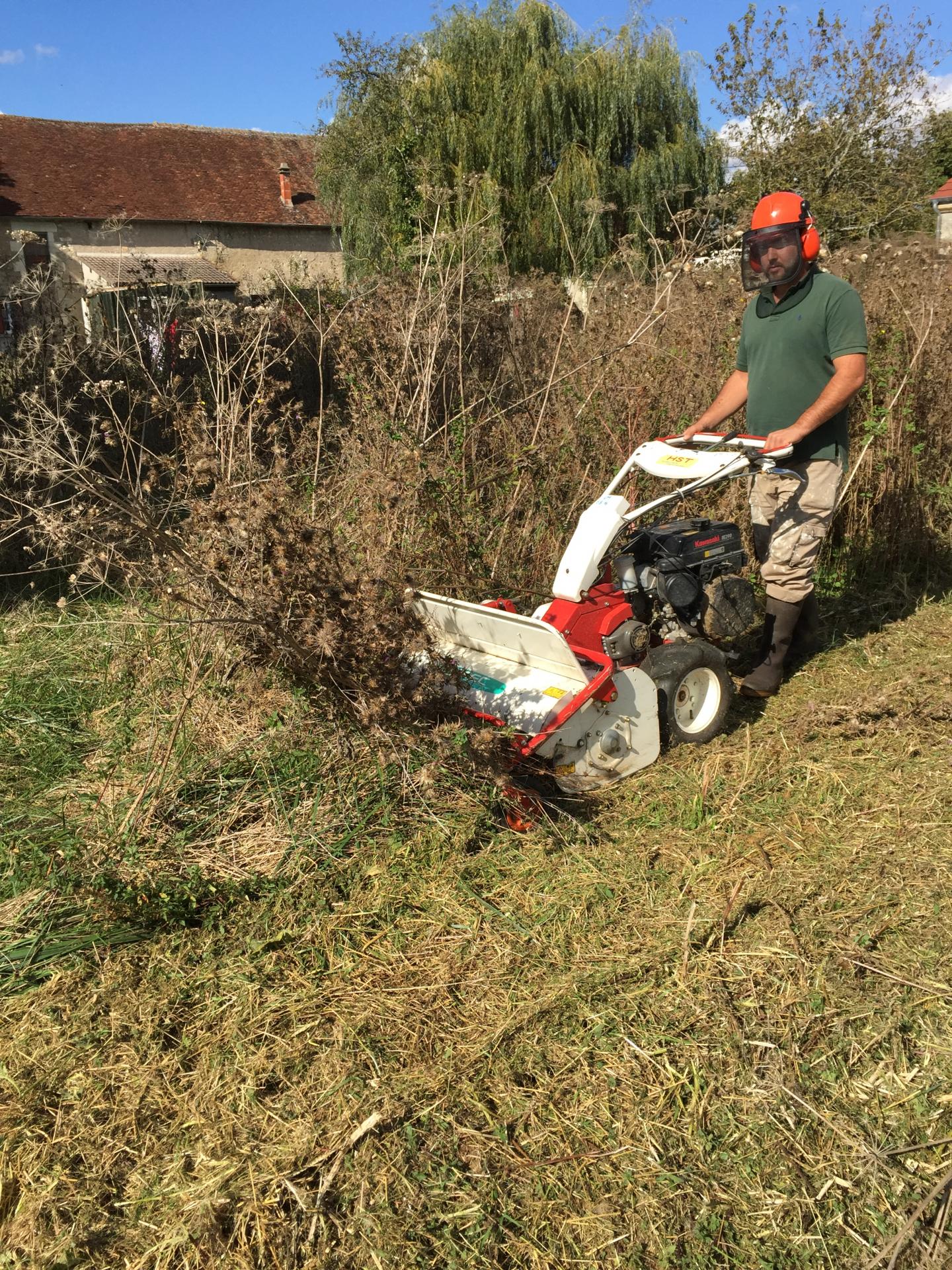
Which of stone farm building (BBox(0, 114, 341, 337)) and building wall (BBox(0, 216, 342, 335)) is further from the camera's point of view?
stone farm building (BBox(0, 114, 341, 337))

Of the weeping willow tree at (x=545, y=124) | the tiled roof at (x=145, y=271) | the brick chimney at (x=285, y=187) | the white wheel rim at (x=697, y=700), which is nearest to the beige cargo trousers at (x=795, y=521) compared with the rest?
the white wheel rim at (x=697, y=700)

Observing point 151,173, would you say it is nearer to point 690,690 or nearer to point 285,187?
point 285,187

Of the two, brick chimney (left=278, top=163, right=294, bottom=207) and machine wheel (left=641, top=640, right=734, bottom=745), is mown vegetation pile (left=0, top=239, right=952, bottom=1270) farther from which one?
brick chimney (left=278, top=163, right=294, bottom=207)

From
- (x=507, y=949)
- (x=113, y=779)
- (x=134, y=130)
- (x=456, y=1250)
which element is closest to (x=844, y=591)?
(x=507, y=949)

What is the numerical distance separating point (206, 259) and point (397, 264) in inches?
1010

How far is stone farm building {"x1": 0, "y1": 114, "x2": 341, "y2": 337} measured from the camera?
96.3 feet

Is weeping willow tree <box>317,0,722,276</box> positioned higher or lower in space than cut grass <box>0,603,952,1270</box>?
higher

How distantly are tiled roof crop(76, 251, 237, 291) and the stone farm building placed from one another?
1661 mm

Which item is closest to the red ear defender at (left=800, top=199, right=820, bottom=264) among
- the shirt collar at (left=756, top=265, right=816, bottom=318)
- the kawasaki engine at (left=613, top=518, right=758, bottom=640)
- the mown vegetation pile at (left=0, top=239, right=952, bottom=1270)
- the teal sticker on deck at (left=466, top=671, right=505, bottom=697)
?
the shirt collar at (left=756, top=265, right=816, bottom=318)

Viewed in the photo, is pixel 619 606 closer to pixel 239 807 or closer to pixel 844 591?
pixel 239 807

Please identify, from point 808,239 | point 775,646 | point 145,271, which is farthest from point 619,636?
point 145,271

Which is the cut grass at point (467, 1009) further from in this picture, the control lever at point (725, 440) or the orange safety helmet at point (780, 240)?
the orange safety helmet at point (780, 240)

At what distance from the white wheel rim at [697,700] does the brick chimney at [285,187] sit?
33.0 metres

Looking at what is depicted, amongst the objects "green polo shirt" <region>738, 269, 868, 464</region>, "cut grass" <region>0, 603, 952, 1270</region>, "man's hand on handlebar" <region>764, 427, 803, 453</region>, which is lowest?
"cut grass" <region>0, 603, 952, 1270</region>
